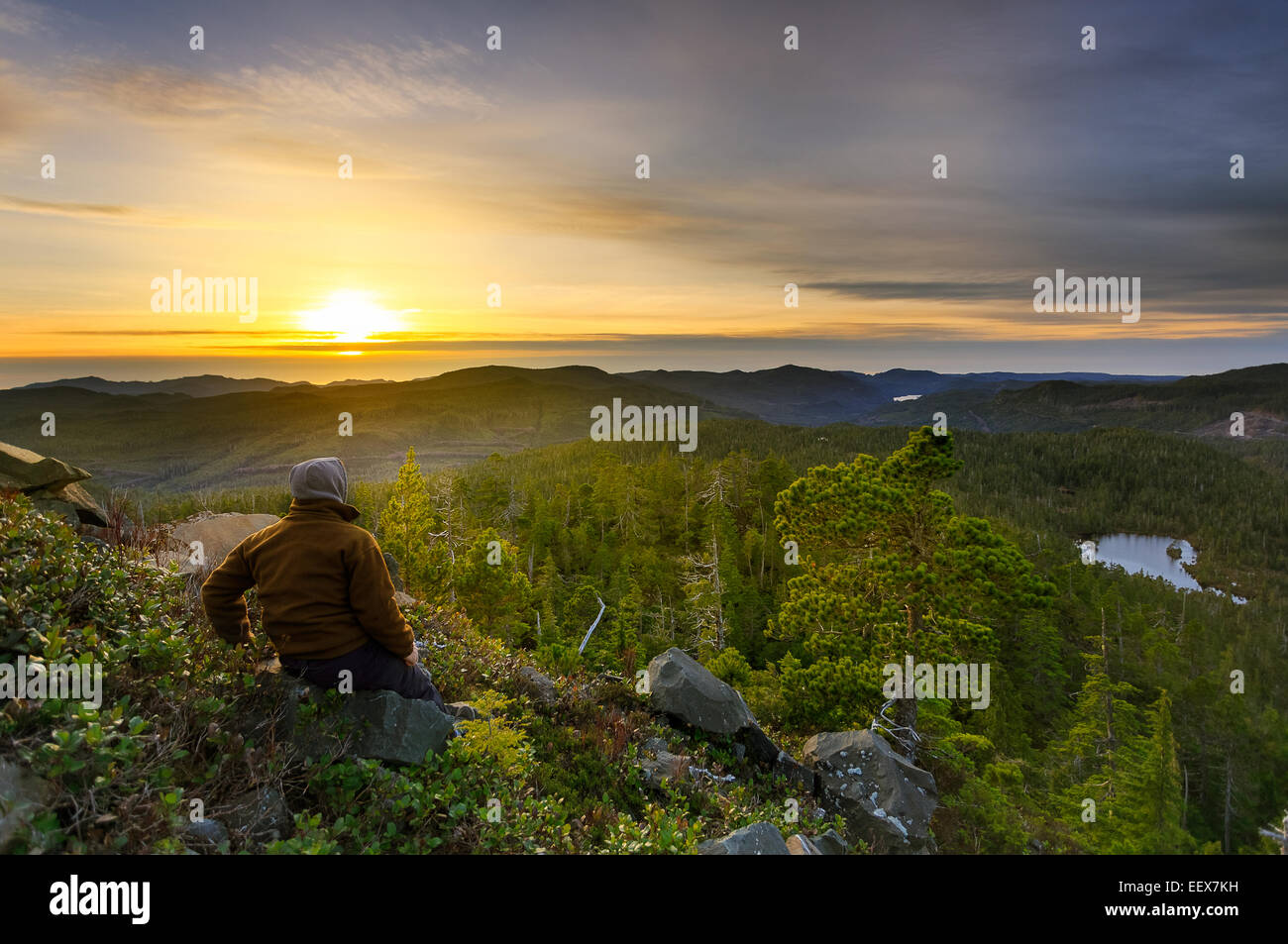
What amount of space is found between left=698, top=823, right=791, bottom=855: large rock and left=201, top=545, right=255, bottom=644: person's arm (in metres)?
5.65

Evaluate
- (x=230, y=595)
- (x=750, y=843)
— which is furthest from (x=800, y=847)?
(x=230, y=595)

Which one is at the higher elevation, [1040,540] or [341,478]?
[341,478]

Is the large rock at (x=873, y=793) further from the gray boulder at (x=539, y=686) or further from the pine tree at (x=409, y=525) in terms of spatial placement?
the pine tree at (x=409, y=525)

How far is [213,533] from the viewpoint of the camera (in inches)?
646

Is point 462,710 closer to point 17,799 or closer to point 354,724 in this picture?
point 354,724

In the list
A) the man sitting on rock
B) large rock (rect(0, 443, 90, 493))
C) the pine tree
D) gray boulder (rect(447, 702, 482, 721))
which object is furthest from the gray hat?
the pine tree

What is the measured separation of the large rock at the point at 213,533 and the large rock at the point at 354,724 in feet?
22.6

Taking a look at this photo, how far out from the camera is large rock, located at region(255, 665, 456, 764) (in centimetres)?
654

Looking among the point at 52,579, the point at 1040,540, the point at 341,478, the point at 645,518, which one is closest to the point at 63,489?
the point at 52,579

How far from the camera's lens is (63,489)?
12.3m

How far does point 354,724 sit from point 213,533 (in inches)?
504

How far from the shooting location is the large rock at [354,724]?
6539 mm
